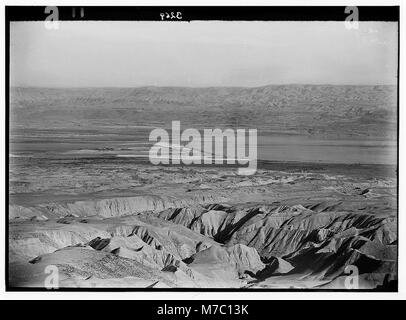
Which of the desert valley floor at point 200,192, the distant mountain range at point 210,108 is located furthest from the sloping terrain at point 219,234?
the distant mountain range at point 210,108

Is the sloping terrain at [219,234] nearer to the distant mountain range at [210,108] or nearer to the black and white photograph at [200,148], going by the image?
the black and white photograph at [200,148]

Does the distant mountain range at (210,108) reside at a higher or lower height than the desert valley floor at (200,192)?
higher

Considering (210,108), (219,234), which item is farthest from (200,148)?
(219,234)

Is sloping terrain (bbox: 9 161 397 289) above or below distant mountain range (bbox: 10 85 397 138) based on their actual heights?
below

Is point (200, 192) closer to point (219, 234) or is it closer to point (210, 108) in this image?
point (219, 234)

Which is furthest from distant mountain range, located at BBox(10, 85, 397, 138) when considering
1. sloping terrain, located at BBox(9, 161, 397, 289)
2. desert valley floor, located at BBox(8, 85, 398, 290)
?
sloping terrain, located at BBox(9, 161, 397, 289)

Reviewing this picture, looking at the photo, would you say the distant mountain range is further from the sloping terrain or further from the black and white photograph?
the sloping terrain

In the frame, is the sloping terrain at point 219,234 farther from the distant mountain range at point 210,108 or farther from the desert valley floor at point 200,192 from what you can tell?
the distant mountain range at point 210,108
